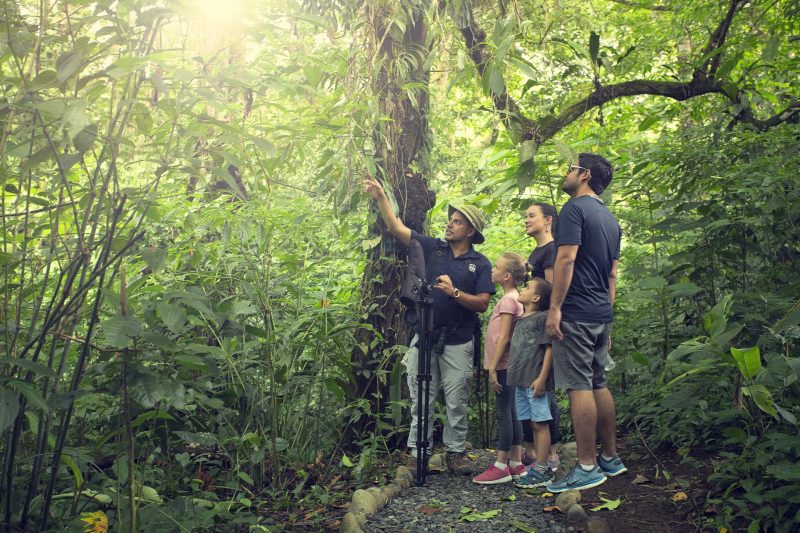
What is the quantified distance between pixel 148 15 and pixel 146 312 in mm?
931

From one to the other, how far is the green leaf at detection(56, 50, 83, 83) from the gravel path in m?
2.72

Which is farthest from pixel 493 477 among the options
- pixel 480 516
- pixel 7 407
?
pixel 7 407

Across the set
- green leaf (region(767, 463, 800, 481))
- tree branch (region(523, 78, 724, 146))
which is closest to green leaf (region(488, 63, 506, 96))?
green leaf (region(767, 463, 800, 481))

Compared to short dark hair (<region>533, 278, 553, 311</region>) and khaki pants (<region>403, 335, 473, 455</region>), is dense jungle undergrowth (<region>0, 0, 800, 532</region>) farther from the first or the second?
short dark hair (<region>533, 278, 553, 311</region>)

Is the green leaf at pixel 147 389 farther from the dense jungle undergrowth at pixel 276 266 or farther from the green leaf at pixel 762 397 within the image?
the green leaf at pixel 762 397

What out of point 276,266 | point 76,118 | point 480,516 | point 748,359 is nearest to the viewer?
point 76,118

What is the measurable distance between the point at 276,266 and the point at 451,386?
1.52 metres

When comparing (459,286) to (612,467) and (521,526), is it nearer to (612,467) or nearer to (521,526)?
(612,467)

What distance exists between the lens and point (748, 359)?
2.83 metres

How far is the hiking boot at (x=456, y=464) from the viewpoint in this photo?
497 centimetres

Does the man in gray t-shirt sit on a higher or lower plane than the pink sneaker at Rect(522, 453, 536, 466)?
higher

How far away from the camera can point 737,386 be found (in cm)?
376

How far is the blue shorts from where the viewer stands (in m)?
4.66

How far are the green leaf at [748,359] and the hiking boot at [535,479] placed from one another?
1.97 meters
